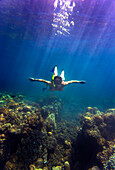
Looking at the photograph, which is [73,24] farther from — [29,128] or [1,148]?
[1,148]

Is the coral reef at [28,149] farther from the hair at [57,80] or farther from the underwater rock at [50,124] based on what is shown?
the hair at [57,80]

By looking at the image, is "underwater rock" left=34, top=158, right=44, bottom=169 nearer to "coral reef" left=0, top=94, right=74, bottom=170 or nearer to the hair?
"coral reef" left=0, top=94, right=74, bottom=170

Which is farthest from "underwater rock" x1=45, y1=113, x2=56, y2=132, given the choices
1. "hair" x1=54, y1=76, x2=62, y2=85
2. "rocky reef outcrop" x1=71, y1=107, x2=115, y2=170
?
"hair" x1=54, y1=76, x2=62, y2=85

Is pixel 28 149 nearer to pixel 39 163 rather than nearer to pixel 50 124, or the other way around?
pixel 39 163

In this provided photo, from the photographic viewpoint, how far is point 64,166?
4488 mm

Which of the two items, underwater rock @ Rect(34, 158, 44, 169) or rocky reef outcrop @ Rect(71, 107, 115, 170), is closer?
underwater rock @ Rect(34, 158, 44, 169)

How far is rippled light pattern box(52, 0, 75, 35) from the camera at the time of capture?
1198 cm

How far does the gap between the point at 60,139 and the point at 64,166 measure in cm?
197

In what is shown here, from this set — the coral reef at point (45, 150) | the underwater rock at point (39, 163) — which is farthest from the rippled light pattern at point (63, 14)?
the underwater rock at point (39, 163)

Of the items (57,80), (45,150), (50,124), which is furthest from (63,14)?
(45,150)

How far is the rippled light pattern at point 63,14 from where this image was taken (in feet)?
39.3

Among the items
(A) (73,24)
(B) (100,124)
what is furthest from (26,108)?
(A) (73,24)

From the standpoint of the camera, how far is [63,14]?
14297 millimetres

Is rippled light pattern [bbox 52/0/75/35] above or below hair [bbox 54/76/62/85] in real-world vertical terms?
above
